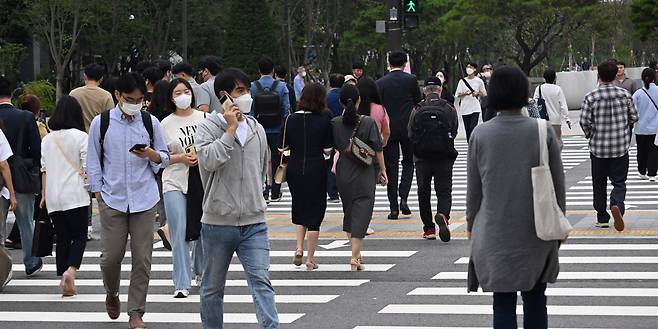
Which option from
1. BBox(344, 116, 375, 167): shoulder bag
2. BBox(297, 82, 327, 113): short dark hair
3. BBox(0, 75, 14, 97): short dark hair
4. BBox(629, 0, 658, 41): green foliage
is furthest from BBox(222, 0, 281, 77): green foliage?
BBox(297, 82, 327, 113): short dark hair

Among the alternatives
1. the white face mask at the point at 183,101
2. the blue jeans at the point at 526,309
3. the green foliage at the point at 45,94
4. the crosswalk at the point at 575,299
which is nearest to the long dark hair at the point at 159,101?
the white face mask at the point at 183,101

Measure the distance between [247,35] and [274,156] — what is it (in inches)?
1509

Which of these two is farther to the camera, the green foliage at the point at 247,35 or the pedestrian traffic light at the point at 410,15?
the green foliage at the point at 247,35

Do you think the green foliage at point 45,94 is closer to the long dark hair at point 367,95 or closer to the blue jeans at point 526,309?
the long dark hair at point 367,95

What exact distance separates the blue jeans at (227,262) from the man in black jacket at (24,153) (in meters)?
4.53

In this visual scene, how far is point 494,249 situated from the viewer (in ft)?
22.0

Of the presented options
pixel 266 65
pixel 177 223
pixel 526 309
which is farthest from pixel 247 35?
pixel 526 309

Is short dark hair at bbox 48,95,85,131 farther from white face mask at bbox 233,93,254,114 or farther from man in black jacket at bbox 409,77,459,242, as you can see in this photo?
man in black jacket at bbox 409,77,459,242

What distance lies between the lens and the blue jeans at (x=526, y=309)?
22.1 feet

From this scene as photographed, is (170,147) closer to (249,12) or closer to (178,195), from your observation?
(178,195)

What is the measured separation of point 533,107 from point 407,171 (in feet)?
7.13

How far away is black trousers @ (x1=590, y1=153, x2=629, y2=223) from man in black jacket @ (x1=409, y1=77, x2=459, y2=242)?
163cm

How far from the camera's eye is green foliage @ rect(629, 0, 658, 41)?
220 ft

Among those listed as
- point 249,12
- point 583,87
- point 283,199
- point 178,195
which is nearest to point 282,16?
point 249,12
